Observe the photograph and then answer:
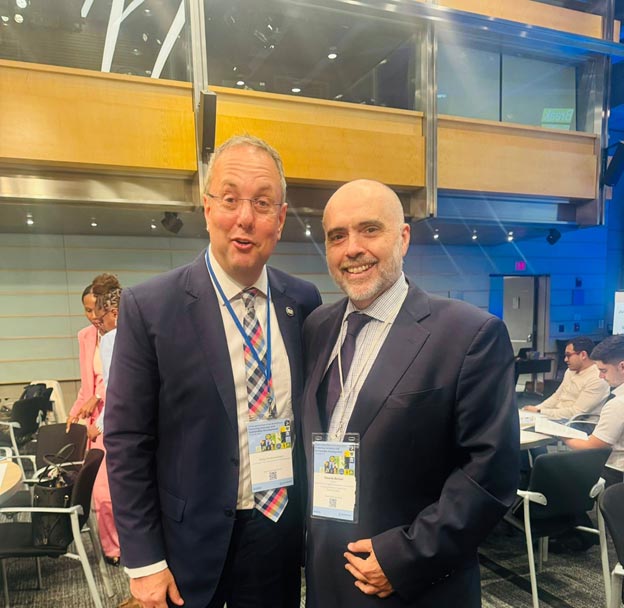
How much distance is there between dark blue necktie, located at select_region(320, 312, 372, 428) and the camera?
123 cm

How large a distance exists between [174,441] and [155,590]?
41cm

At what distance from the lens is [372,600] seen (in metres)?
1.10

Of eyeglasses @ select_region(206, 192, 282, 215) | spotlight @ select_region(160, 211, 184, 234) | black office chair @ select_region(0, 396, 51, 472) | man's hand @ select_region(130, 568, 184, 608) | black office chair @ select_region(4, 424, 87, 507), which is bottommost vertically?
black office chair @ select_region(0, 396, 51, 472)

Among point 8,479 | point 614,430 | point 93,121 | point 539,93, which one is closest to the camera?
point 8,479

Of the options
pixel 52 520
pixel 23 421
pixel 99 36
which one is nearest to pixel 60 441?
pixel 52 520

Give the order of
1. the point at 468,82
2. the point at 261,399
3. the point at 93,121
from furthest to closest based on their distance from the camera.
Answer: the point at 468,82, the point at 93,121, the point at 261,399

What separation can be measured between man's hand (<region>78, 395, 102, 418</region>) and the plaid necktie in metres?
2.21

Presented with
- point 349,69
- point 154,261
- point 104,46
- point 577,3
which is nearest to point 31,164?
point 104,46

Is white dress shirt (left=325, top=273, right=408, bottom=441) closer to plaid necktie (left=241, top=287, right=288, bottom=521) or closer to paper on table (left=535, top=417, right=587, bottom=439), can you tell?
plaid necktie (left=241, top=287, right=288, bottom=521)

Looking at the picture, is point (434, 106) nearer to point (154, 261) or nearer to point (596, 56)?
point (596, 56)

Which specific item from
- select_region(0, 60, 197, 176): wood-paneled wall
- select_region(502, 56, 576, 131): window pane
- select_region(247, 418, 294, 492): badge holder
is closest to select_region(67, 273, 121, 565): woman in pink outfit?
select_region(0, 60, 197, 176): wood-paneled wall

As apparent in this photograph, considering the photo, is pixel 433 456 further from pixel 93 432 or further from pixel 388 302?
pixel 93 432

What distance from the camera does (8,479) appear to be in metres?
2.12

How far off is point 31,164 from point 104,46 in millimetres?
1788
